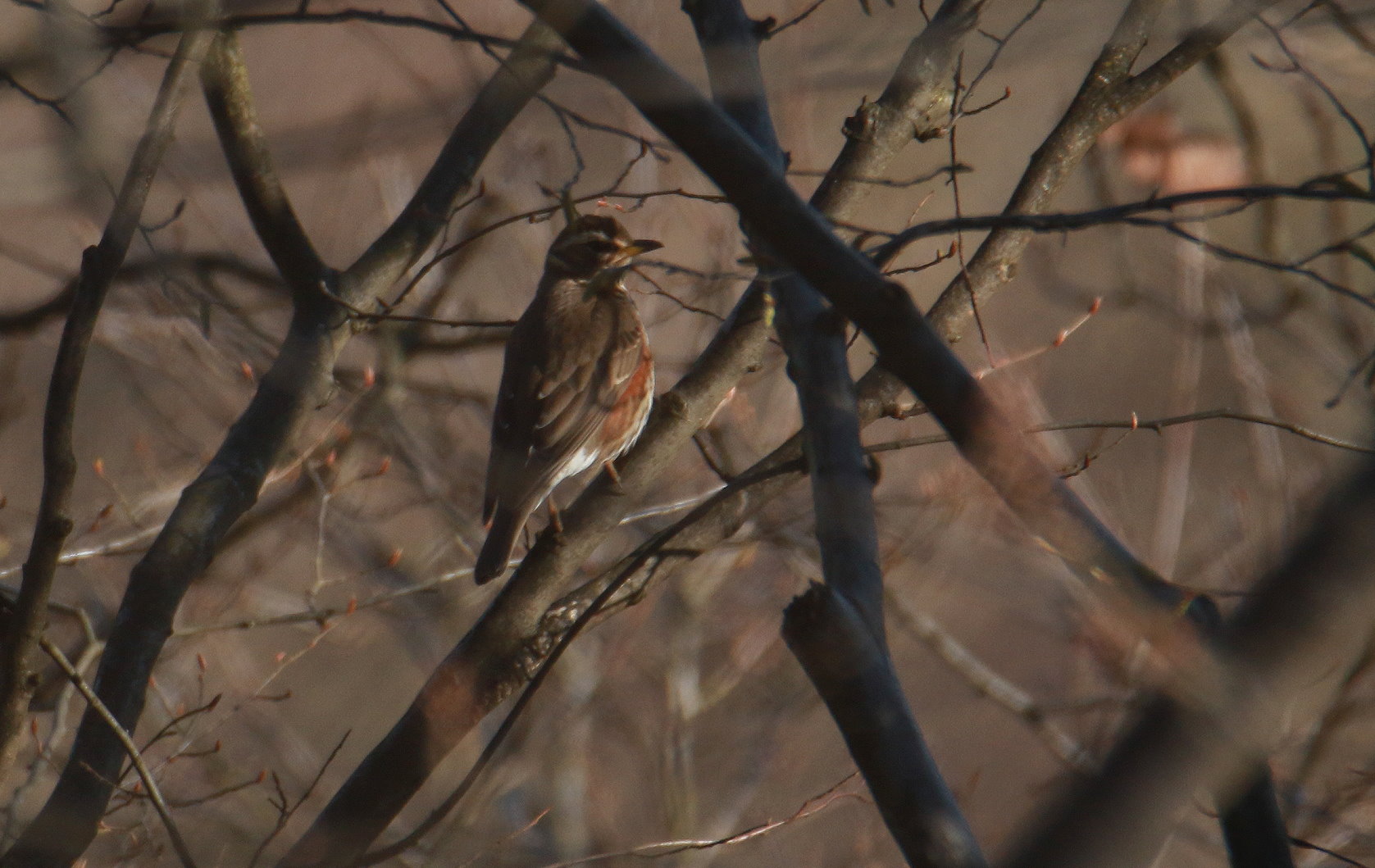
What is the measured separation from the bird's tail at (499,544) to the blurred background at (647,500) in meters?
0.20

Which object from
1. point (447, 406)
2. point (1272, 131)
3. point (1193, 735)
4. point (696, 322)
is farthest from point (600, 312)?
point (1272, 131)

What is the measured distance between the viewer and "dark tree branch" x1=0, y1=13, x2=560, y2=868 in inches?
138

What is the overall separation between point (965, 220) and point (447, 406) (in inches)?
203

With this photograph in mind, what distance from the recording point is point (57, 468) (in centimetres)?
322

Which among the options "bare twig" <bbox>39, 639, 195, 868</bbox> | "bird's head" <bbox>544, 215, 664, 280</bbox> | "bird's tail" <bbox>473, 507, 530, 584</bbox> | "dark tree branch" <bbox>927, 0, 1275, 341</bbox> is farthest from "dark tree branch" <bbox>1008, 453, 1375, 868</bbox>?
"bird's head" <bbox>544, 215, 664, 280</bbox>

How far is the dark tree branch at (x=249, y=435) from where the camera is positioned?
350 centimetres

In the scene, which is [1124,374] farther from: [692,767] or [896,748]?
→ [896,748]

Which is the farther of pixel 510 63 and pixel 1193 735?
pixel 510 63

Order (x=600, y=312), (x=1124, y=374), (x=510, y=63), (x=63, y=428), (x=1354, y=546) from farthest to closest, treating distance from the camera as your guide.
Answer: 1. (x=1124, y=374)
2. (x=600, y=312)
3. (x=510, y=63)
4. (x=63, y=428)
5. (x=1354, y=546)

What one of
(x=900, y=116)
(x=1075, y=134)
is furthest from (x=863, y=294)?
(x=1075, y=134)

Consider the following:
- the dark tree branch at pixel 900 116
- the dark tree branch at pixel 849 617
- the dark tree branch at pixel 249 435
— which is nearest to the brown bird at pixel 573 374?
the dark tree branch at pixel 249 435

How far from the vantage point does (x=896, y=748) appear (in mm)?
2109

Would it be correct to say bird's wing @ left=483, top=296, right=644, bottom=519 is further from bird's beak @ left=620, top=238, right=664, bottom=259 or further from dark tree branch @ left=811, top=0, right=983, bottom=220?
dark tree branch @ left=811, top=0, right=983, bottom=220

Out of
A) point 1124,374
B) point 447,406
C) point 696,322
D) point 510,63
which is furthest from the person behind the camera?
point 1124,374
